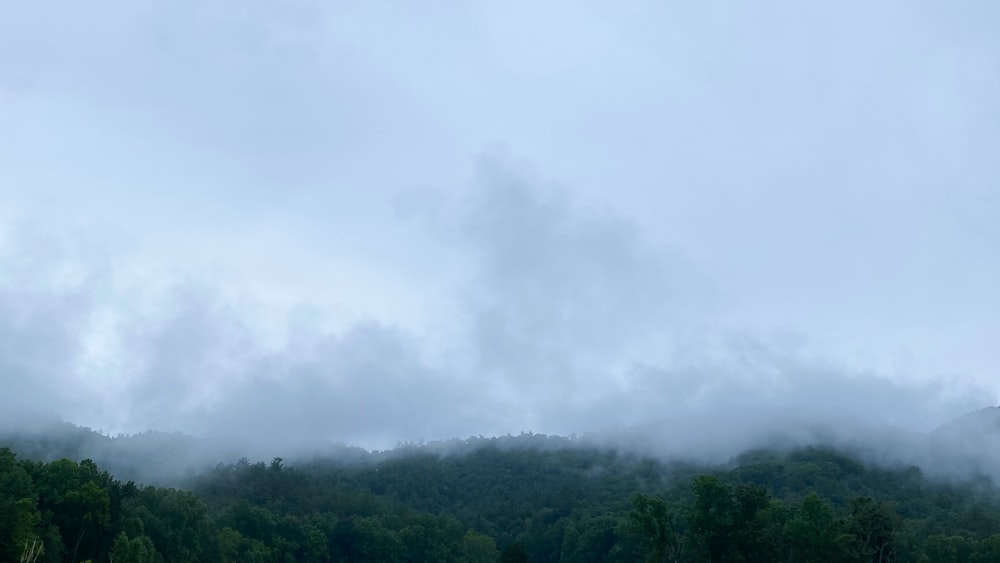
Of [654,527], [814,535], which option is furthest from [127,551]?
[814,535]

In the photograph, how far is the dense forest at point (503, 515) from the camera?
80125 millimetres

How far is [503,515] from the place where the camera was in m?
166

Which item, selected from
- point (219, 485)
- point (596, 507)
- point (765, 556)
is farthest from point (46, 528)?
Result: point (596, 507)

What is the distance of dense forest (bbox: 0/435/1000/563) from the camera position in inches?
3155

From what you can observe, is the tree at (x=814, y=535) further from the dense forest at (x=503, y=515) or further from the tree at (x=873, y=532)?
the tree at (x=873, y=532)

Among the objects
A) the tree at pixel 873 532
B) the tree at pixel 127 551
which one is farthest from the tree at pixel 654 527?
the tree at pixel 127 551

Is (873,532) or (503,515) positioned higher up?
(503,515)

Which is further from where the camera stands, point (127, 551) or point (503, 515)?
point (503, 515)

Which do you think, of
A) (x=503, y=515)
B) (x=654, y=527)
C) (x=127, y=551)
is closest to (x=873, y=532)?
(x=654, y=527)

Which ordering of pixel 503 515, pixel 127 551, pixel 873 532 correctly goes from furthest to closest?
pixel 503 515, pixel 873 532, pixel 127 551

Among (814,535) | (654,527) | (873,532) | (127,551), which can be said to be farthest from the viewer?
(654,527)

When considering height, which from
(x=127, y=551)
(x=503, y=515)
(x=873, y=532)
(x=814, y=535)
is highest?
(x=503, y=515)

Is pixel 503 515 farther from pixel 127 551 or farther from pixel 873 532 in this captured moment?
pixel 127 551

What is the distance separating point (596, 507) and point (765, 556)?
2918 inches
